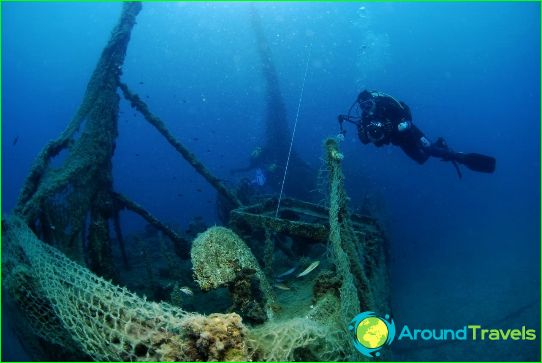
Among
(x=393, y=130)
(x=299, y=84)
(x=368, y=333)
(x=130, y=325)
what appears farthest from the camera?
(x=299, y=84)

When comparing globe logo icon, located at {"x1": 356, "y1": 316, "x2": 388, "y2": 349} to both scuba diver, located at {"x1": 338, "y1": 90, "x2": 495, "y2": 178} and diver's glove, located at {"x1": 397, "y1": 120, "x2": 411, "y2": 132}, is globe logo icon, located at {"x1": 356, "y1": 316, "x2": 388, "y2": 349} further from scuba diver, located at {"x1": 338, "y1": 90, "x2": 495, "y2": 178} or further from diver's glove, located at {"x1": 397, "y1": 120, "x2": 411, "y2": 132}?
diver's glove, located at {"x1": 397, "y1": 120, "x2": 411, "y2": 132}

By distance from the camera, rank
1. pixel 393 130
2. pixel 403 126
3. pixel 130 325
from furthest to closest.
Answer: pixel 393 130 → pixel 403 126 → pixel 130 325

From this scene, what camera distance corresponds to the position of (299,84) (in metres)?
104

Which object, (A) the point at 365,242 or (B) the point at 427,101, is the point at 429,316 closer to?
(A) the point at 365,242

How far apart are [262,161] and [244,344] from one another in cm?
1579

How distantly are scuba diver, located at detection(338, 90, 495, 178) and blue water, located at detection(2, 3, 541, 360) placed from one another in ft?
65.3

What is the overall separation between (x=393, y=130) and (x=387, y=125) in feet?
1.07

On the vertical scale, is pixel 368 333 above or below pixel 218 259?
below

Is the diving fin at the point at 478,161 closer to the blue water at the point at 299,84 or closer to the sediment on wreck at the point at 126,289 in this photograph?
the sediment on wreck at the point at 126,289

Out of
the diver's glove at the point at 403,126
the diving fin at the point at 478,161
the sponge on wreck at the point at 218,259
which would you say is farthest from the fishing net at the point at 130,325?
the diving fin at the point at 478,161

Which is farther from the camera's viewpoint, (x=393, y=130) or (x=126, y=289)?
(x=393, y=130)

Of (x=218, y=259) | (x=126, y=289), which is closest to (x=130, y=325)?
(x=126, y=289)

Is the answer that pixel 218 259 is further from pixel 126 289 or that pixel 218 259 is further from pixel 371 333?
pixel 371 333

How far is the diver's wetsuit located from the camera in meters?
8.55
